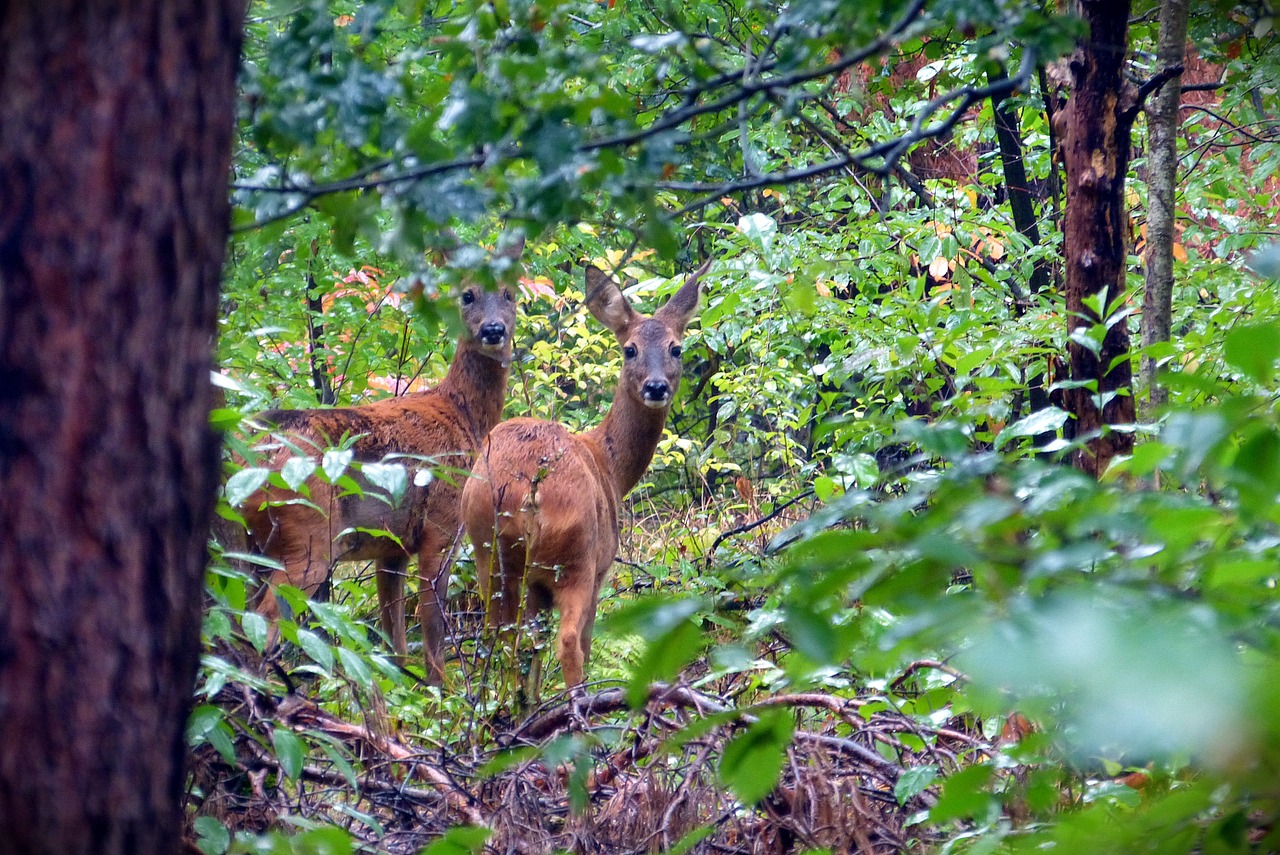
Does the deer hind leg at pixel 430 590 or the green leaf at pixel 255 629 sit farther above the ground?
the green leaf at pixel 255 629

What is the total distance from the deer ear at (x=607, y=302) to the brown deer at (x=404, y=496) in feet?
1.93

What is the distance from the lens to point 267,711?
126 inches

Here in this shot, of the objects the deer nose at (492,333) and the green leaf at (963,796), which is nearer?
the green leaf at (963,796)

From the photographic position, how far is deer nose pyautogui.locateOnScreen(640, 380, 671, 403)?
22.9ft

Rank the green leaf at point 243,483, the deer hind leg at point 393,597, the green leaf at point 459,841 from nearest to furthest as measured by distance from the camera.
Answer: the green leaf at point 459,841
the green leaf at point 243,483
the deer hind leg at point 393,597

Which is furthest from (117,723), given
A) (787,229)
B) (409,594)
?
(787,229)

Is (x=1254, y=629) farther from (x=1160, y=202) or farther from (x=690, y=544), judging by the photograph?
(x=690, y=544)

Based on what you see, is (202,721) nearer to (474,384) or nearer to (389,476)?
(389,476)

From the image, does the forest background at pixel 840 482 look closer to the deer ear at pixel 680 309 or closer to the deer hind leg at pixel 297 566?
the deer ear at pixel 680 309

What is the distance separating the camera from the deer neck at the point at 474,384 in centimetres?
777

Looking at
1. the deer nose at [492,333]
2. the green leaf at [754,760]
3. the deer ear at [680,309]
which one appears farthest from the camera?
the deer nose at [492,333]

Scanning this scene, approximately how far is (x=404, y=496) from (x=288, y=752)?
12.0 feet

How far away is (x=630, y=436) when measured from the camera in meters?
7.18

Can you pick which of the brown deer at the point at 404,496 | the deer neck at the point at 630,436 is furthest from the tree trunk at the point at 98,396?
the deer neck at the point at 630,436
